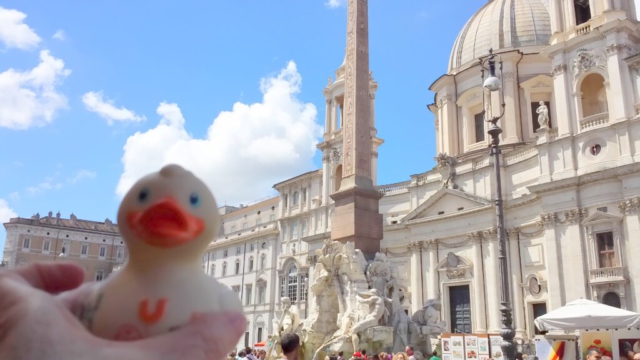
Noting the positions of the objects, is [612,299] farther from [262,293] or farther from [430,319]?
[262,293]

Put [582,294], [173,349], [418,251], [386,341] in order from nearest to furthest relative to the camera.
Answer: [173,349] < [386,341] < [582,294] < [418,251]

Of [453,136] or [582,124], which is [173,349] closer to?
[582,124]

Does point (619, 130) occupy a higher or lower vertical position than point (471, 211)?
higher

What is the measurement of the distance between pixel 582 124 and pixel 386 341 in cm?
2036

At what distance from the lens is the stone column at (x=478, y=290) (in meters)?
32.7

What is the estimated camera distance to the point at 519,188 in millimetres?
33375

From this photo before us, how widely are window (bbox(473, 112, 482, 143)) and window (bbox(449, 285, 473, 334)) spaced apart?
11994 millimetres

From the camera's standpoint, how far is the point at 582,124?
29.1m

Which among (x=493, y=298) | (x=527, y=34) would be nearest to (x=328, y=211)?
(x=493, y=298)

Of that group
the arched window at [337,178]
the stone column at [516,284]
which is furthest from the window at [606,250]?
the arched window at [337,178]

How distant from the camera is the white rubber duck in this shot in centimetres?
204

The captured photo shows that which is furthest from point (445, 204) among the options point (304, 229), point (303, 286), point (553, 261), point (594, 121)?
point (303, 286)


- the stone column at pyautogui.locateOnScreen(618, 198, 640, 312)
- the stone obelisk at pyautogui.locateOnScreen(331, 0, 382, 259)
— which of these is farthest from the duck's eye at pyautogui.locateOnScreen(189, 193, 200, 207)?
the stone column at pyautogui.locateOnScreen(618, 198, 640, 312)

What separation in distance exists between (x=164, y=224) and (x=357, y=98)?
55.5 ft
